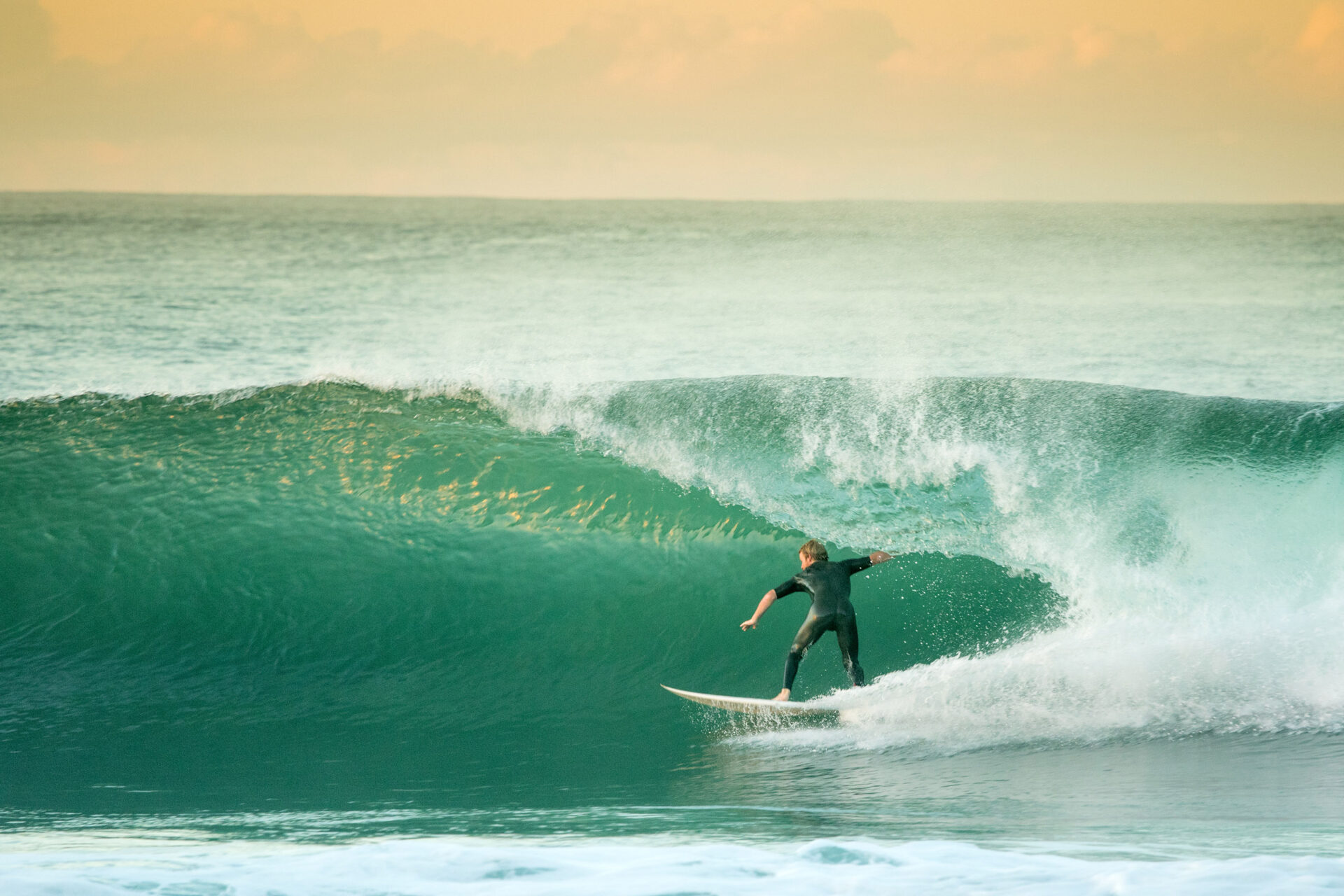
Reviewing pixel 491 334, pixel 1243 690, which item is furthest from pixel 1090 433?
pixel 491 334

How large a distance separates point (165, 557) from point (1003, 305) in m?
23.1

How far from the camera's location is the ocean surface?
4.22 metres

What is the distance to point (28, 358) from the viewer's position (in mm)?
19859

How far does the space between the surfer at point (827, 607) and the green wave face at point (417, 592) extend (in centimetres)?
68

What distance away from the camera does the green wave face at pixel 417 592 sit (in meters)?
6.03

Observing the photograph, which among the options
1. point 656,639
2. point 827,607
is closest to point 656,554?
point 656,639

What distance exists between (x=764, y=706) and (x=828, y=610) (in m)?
0.62

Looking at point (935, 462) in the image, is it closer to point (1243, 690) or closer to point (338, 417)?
point (1243, 690)

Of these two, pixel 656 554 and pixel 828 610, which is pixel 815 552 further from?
pixel 656 554

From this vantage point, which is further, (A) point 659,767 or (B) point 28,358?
(B) point 28,358

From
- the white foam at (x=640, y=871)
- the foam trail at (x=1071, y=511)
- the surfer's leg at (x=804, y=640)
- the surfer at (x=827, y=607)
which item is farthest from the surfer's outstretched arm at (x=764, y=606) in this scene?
the white foam at (x=640, y=871)

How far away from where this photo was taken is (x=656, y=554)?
27.4ft

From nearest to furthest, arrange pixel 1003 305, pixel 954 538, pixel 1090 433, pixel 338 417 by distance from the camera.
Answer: pixel 954 538 → pixel 1090 433 → pixel 338 417 → pixel 1003 305

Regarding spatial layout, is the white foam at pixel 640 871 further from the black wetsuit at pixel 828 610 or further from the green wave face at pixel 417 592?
the black wetsuit at pixel 828 610
